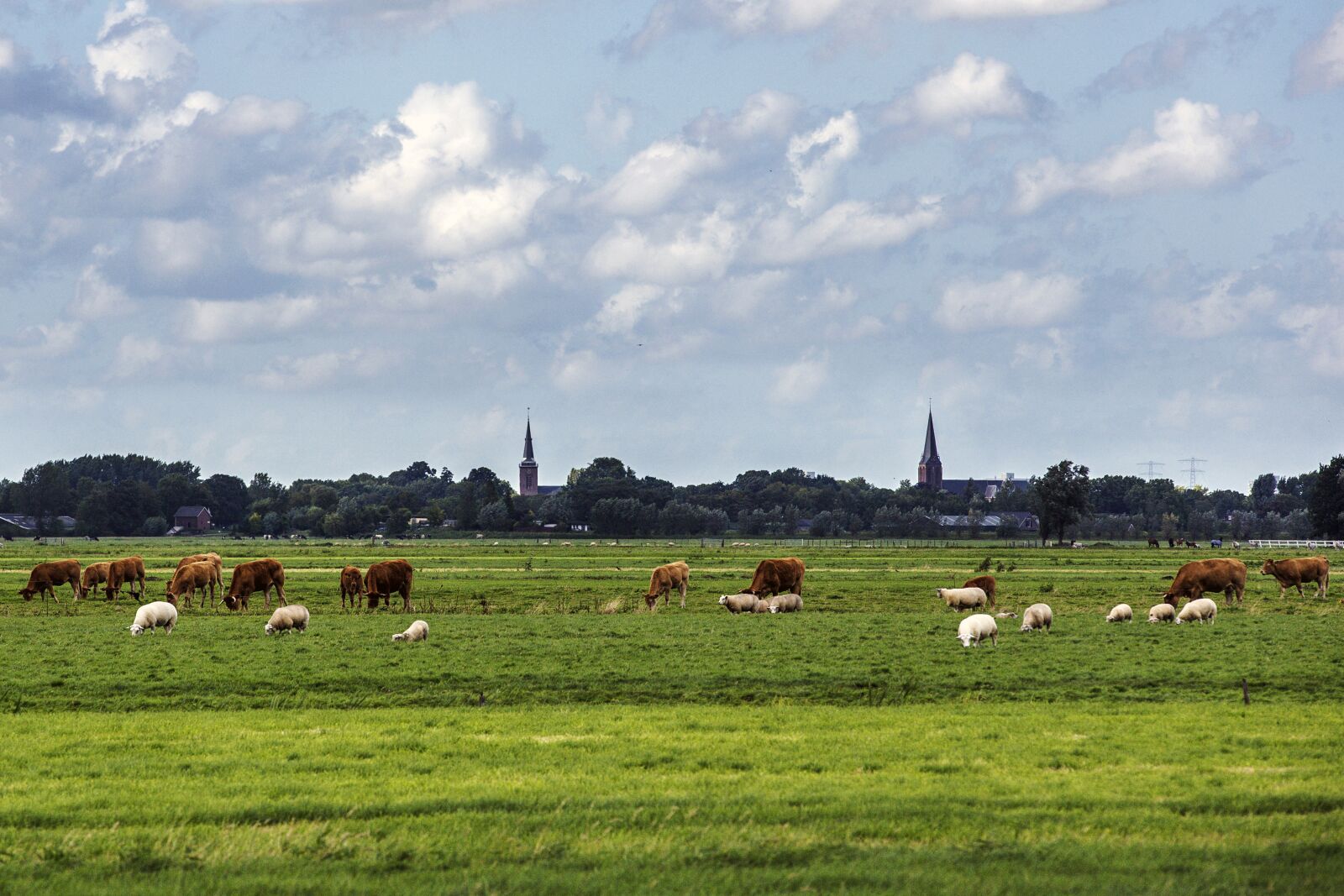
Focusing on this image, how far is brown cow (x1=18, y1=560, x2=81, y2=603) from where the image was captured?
162 ft

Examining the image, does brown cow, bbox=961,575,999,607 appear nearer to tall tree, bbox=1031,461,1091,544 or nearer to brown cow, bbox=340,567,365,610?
brown cow, bbox=340,567,365,610

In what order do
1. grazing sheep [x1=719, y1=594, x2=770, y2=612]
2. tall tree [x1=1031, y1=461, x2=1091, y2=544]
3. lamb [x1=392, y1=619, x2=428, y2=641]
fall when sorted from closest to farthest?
lamb [x1=392, y1=619, x2=428, y2=641] → grazing sheep [x1=719, y1=594, x2=770, y2=612] → tall tree [x1=1031, y1=461, x2=1091, y2=544]

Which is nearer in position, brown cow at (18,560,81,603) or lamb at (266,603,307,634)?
lamb at (266,603,307,634)

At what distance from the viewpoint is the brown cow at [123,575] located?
49.3 m

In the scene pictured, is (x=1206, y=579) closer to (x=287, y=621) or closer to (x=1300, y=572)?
(x=1300, y=572)

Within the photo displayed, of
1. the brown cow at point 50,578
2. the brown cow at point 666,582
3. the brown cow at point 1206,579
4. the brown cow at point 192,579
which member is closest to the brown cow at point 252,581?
the brown cow at point 192,579

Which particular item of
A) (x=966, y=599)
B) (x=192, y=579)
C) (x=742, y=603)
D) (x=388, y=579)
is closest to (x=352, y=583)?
(x=388, y=579)

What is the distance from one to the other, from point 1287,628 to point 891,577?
2965cm

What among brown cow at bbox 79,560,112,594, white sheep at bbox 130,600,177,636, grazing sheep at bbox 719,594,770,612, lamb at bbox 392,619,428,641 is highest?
brown cow at bbox 79,560,112,594

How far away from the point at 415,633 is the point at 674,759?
1521 centimetres

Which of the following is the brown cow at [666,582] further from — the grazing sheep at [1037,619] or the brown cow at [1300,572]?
the brown cow at [1300,572]

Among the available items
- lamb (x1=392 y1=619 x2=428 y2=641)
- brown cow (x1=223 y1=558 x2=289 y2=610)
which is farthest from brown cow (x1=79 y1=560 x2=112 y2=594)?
lamb (x1=392 y1=619 x2=428 y2=641)

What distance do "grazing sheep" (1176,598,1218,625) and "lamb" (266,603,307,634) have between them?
71.5ft

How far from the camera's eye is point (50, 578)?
5031 centimetres
